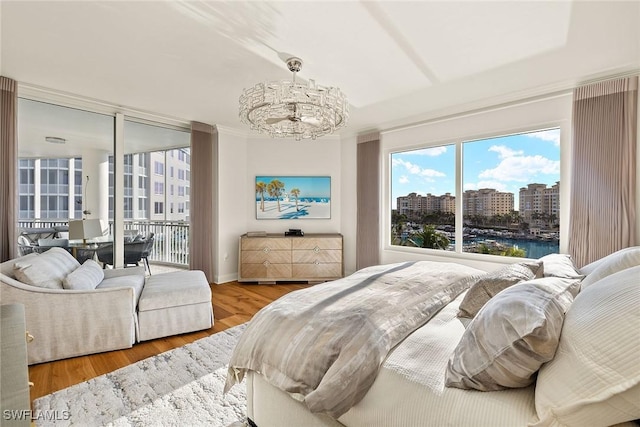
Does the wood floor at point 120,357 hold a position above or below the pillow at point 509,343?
below

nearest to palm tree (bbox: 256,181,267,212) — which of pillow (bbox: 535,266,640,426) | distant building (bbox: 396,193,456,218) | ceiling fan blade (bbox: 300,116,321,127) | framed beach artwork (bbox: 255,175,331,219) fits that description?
framed beach artwork (bbox: 255,175,331,219)

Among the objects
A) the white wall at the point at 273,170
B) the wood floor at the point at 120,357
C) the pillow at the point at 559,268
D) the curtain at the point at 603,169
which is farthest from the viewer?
the white wall at the point at 273,170

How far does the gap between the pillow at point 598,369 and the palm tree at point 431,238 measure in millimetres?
3251

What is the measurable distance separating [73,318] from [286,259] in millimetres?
2640

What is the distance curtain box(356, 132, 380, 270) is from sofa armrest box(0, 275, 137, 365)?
10.5 ft

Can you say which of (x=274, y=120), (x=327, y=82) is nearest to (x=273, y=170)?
(x=327, y=82)

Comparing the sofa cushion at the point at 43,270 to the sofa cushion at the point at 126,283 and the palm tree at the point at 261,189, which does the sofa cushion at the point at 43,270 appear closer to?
the sofa cushion at the point at 126,283

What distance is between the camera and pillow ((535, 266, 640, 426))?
688 millimetres

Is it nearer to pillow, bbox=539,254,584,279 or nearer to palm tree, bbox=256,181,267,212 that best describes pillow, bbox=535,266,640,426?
pillow, bbox=539,254,584,279

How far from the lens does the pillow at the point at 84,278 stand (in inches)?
94.9

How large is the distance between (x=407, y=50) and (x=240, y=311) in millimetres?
3192

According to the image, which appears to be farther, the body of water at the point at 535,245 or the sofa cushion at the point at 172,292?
the body of water at the point at 535,245

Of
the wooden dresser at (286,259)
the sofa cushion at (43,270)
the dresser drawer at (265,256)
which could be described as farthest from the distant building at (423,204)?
the sofa cushion at (43,270)

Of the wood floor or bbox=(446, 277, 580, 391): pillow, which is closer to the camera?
bbox=(446, 277, 580, 391): pillow
